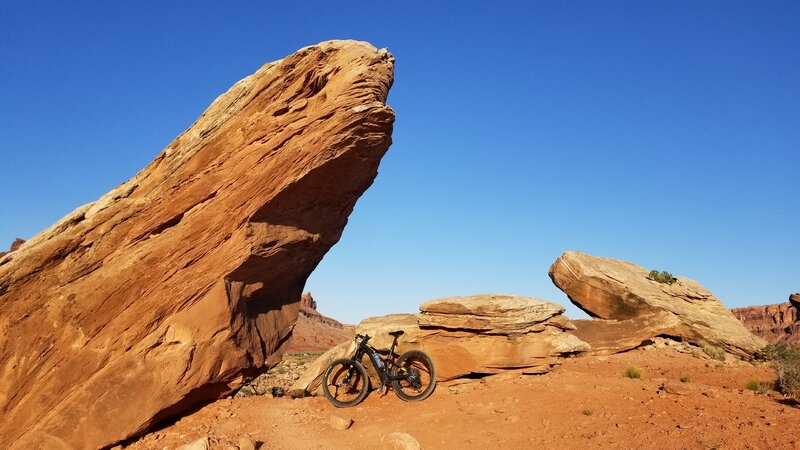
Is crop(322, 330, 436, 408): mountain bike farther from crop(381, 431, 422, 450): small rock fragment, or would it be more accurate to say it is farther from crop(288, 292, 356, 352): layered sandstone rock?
crop(288, 292, 356, 352): layered sandstone rock

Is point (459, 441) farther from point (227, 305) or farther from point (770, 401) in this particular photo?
point (770, 401)

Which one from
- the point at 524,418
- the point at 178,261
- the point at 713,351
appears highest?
the point at 178,261

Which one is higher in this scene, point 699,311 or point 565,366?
point 699,311

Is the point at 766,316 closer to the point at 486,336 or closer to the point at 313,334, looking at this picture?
the point at 313,334

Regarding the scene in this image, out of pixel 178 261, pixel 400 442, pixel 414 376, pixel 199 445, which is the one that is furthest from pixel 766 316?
pixel 199 445

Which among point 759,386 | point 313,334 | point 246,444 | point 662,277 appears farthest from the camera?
point 313,334

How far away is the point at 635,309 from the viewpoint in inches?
919

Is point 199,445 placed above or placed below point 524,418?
below

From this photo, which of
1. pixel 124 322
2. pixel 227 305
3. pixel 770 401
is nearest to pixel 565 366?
pixel 770 401

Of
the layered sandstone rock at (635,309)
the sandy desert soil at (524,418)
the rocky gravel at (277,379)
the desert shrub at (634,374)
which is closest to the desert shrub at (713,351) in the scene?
the layered sandstone rock at (635,309)

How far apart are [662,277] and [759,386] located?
13.6 metres

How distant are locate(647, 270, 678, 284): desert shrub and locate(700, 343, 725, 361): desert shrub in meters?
5.16

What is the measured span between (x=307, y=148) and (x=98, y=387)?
21.5ft

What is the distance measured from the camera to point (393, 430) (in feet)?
36.6
